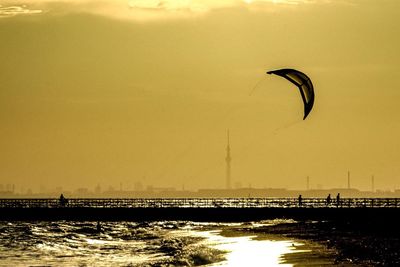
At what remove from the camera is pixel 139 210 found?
79.1 meters

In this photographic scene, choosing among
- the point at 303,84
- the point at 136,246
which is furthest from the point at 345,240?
the point at 136,246

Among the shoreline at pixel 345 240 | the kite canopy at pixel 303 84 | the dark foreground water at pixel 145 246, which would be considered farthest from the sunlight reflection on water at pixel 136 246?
the kite canopy at pixel 303 84

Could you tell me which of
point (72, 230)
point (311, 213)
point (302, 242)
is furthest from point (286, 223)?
point (302, 242)

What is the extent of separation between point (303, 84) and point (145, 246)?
1190 centimetres

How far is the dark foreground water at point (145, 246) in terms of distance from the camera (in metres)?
39.1

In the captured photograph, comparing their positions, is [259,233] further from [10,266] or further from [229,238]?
[10,266]

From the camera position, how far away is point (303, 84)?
4781 centimetres

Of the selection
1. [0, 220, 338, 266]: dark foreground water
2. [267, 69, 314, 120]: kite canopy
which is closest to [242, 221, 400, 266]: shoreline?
[0, 220, 338, 266]: dark foreground water

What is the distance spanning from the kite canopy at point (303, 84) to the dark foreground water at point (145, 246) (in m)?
6.95

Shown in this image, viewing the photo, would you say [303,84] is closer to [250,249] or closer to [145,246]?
[250,249]

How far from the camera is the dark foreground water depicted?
39125 millimetres

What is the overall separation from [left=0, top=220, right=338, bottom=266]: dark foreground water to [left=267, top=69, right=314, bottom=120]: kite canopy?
6.95 metres

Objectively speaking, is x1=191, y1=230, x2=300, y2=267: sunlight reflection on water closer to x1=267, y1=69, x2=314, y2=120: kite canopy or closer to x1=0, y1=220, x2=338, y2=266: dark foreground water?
x1=0, y1=220, x2=338, y2=266: dark foreground water

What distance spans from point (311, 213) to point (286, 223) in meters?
6.64
